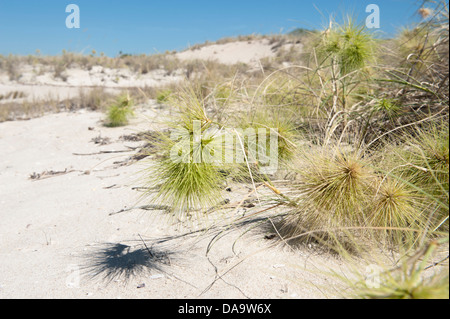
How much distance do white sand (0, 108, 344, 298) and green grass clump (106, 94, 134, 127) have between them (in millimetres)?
1950

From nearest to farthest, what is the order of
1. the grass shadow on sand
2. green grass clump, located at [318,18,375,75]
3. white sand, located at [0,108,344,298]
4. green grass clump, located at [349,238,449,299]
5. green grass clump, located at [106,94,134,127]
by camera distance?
green grass clump, located at [349,238,449,299], white sand, located at [0,108,344,298], the grass shadow on sand, green grass clump, located at [318,18,375,75], green grass clump, located at [106,94,134,127]

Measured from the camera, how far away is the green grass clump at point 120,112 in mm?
4801

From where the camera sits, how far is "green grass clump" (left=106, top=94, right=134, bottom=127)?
480 cm

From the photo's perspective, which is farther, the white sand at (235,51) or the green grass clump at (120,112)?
the white sand at (235,51)

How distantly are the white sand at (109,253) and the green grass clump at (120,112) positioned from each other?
1950 mm

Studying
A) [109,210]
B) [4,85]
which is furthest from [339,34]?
[4,85]

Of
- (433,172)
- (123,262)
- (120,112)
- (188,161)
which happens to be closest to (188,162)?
(188,161)

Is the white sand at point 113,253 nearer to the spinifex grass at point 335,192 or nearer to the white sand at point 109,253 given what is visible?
the white sand at point 109,253

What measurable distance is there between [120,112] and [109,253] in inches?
140

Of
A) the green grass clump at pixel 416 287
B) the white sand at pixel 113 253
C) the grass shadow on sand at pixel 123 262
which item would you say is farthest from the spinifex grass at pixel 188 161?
the green grass clump at pixel 416 287

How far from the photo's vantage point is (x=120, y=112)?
481cm

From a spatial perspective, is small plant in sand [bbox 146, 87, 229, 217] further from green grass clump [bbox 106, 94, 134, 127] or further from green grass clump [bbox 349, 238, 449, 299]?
green grass clump [bbox 106, 94, 134, 127]

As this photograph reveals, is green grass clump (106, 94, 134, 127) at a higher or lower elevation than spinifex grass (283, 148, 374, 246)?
higher

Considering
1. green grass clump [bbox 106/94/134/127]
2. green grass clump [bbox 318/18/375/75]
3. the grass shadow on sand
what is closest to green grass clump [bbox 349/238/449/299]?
the grass shadow on sand
